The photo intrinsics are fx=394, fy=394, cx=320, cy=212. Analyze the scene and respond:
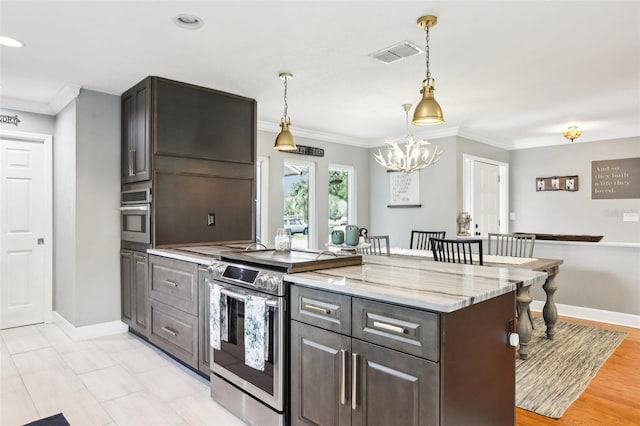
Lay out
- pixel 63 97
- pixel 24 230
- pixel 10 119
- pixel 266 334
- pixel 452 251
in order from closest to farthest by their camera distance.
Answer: pixel 266 334
pixel 452 251
pixel 63 97
pixel 10 119
pixel 24 230

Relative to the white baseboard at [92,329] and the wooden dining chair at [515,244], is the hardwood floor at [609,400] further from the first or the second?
the white baseboard at [92,329]

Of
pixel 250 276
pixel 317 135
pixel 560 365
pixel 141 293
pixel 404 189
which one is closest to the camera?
pixel 250 276

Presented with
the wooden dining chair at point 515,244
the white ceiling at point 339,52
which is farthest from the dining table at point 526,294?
the white ceiling at point 339,52

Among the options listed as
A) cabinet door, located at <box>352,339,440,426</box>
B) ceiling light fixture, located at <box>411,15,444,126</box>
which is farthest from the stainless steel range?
ceiling light fixture, located at <box>411,15,444,126</box>

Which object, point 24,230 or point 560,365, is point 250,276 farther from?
point 24,230

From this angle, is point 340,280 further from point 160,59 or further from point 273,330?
point 160,59

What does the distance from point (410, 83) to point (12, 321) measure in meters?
4.80

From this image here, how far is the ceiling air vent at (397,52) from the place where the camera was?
9.12 ft

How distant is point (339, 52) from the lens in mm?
2945

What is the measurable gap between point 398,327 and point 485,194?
5.53 m

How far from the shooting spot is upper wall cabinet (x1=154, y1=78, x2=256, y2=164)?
3.49m

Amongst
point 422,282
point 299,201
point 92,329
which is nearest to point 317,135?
point 299,201

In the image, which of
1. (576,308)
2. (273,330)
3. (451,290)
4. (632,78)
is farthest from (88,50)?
(576,308)

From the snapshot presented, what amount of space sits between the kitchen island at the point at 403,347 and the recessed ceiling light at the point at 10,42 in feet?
8.53
